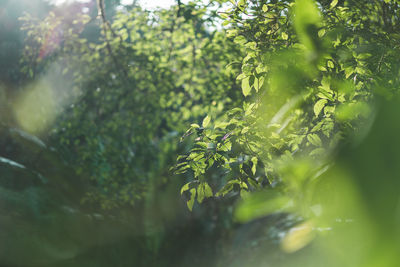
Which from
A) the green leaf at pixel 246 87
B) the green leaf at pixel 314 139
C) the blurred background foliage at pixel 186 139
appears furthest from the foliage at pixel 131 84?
the green leaf at pixel 246 87

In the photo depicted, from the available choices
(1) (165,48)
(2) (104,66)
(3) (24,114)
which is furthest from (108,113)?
(3) (24,114)

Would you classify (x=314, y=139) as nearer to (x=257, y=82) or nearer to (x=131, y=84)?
(x=257, y=82)

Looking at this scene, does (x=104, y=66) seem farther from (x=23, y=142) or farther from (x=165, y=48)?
(x=23, y=142)

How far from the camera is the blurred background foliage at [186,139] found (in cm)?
23

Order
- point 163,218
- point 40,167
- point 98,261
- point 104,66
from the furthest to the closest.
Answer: point 163,218 < point 40,167 < point 98,261 < point 104,66

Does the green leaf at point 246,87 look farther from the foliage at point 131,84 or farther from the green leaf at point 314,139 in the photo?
the foliage at point 131,84

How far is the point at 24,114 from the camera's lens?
7.40 m

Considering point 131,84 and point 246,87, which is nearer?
point 246,87

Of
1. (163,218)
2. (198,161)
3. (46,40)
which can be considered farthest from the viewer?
(163,218)

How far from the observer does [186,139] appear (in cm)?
512

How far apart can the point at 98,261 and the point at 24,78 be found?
4314 mm

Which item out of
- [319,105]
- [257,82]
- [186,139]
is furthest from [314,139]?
[186,139]

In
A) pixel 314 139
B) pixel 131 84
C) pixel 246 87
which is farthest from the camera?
pixel 131 84

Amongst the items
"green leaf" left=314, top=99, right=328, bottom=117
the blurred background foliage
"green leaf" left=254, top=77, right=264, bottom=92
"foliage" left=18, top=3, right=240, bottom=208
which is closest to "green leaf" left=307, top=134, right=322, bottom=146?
the blurred background foliage
